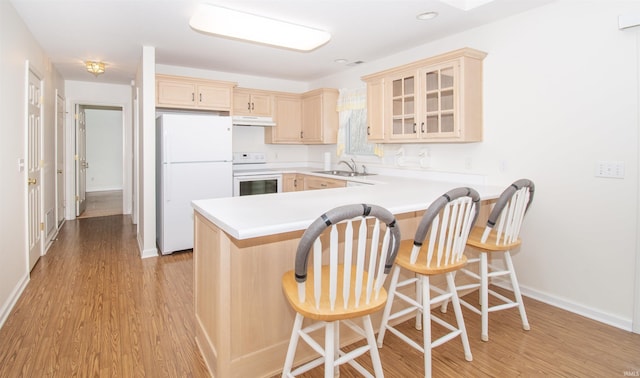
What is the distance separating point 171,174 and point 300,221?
9.14 ft

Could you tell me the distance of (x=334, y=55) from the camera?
13.2 feet

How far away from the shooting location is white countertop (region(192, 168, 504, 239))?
147 centimetres

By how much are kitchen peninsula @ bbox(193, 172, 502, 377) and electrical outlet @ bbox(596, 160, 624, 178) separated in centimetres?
141

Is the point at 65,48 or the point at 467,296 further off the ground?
the point at 65,48

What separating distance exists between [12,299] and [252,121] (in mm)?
3117

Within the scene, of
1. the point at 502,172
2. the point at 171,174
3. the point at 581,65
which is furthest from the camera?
the point at 171,174

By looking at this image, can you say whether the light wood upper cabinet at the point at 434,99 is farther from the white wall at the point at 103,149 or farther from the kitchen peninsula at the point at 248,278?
the white wall at the point at 103,149

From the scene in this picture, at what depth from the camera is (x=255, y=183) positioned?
15.1ft

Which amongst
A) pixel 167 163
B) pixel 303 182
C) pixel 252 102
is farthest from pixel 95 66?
pixel 303 182

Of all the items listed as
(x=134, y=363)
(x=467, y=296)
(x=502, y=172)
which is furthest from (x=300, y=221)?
(x=502, y=172)

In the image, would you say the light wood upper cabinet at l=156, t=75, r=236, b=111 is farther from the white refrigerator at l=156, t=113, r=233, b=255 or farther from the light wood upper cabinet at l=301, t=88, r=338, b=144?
the light wood upper cabinet at l=301, t=88, r=338, b=144

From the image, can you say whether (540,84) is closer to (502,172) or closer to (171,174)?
(502,172)

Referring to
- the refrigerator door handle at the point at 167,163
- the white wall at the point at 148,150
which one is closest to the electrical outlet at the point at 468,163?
the refrigerator door handle at the point at 167,163

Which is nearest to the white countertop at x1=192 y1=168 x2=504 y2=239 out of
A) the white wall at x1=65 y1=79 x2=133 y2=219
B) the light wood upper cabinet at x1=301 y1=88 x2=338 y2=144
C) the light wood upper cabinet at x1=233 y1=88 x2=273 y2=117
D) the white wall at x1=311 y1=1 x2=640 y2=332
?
the white wall at x1=311 y1=1 x2=640 y2=332
